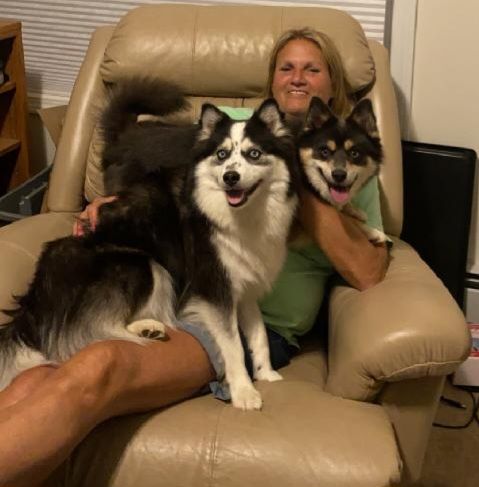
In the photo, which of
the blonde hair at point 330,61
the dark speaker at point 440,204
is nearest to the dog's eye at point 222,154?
the blonde hair at point 330,61

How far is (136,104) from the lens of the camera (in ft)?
6.56

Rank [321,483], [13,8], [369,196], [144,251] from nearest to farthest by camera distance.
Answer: [321,483] → [144,251] → [369,196] → [13,8]

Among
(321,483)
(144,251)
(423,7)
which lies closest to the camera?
(321,483)

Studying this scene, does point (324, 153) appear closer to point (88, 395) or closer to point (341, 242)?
point (341, 242)

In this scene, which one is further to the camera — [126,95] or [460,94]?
[460,94]

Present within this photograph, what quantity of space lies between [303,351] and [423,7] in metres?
1.37

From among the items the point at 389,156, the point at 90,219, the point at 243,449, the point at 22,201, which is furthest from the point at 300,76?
the point at 22,201

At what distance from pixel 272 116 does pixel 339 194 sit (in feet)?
0.95

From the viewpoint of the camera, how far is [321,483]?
1.36m

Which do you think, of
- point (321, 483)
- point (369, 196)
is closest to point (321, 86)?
point (369, 196)

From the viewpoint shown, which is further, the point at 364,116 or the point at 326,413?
the point at 364,116

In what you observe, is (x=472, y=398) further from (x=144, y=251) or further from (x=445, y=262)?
(x=144, y=251)

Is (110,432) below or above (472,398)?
above

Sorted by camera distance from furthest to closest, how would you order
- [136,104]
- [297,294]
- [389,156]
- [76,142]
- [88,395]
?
1. [76,142]
2. [389,156]
3. [136,104]
4. [297,294]
5. [88,395]
